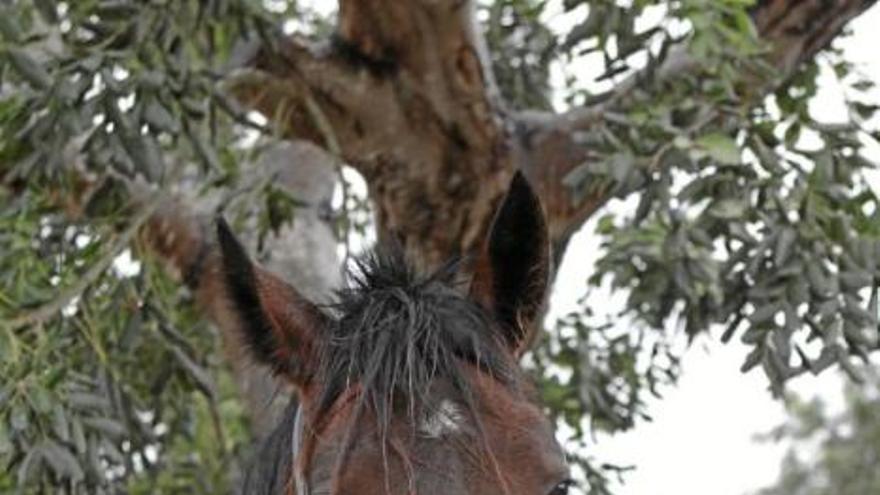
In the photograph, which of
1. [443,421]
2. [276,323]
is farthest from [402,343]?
[276,323]

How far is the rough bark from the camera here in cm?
542

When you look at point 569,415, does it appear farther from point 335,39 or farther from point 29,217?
point 29,217

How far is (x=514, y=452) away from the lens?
121 inches

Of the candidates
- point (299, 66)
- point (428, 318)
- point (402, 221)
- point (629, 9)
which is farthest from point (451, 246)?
point (428, 318)

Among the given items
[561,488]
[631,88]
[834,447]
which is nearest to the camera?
[561,488]

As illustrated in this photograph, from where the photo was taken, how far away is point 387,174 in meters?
5.73

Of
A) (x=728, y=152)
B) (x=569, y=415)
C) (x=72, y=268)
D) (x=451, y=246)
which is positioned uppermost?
(x=728, y=152)

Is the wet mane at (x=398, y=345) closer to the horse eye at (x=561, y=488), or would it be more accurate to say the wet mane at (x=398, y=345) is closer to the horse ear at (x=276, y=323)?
the horse ear at (x=276, y=323)

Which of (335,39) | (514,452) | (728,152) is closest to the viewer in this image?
(514,452)

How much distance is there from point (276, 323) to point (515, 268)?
45cm

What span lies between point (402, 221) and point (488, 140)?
0.37 metres

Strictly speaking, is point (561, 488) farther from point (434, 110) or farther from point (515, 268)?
point (434, 110)

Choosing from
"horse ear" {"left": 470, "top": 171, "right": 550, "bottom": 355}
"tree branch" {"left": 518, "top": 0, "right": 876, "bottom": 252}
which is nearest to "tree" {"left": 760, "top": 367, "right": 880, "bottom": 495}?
"tree branch" {"left": 518, "top": 0, "right": 876, "bottom": 252}

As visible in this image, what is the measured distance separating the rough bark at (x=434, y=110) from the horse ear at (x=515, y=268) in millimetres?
1920
